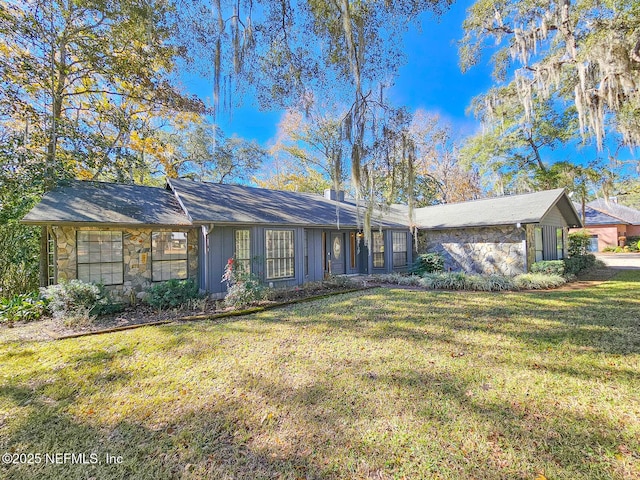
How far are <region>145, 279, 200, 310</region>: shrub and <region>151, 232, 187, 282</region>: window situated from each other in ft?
1.84

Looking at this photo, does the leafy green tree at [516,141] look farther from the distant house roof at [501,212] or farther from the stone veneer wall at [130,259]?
the stone veneer wall at [130,259]

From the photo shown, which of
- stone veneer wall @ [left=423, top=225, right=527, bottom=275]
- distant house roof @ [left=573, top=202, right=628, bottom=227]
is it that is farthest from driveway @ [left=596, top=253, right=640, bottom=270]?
distant house roof @ [left=573, top=202, right=628, bottom=227]

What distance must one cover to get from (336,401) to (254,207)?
24.0ft

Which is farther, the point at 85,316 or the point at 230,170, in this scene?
the point at 230,170

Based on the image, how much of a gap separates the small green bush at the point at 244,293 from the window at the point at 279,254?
148cm

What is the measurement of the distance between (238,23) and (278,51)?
0.76 m

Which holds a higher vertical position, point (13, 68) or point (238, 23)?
point (13, 68)

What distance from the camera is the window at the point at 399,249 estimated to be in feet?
40.0

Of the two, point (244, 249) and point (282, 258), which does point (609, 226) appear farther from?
point (244, 249)

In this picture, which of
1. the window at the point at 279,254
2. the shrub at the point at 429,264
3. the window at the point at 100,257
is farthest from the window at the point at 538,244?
the window at the point at 100,257

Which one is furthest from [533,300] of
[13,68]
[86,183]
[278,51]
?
[13,68]

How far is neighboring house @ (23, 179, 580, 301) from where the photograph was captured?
273 inches

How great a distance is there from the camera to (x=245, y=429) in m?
2.59

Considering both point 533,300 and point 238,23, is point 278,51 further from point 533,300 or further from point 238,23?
point 533,300
